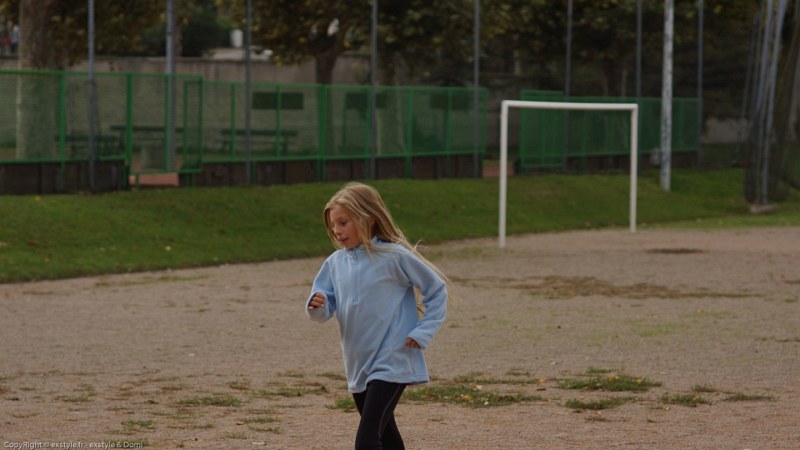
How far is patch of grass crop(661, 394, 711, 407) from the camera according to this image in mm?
9703

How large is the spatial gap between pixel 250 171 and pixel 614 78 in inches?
554

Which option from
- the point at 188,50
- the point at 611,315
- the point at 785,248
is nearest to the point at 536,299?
the point at 611,315

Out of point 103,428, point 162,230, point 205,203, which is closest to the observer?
point 103,428

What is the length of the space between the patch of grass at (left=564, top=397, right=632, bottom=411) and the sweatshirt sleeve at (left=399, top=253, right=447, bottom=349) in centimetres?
320

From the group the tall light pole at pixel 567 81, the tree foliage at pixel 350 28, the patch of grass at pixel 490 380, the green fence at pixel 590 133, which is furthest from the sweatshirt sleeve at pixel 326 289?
the tall light pole at pixel 567 81

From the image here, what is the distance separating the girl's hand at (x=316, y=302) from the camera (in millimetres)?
6473

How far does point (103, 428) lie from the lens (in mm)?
8609

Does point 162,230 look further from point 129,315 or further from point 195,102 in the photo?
point 129,315

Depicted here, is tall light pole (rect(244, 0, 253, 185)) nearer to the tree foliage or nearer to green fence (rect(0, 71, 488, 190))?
green fence (rect(0, 71, 488, 190))

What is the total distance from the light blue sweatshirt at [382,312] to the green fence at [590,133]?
2933cm

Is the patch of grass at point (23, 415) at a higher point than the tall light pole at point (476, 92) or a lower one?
lower

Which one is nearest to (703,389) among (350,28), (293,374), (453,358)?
(453,358)

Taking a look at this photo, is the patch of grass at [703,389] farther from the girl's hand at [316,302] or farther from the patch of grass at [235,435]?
the girl's hand at [316,302]

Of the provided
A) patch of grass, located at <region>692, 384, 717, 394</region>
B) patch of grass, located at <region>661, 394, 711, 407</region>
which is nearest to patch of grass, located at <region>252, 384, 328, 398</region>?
patch of grass, located at <region>661, 394, 711, 407</region>
